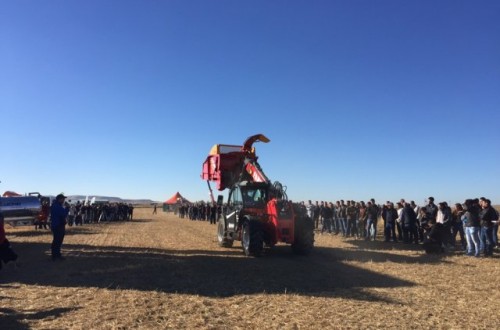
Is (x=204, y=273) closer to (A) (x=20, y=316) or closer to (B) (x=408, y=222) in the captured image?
(A) (x=20, y=316)

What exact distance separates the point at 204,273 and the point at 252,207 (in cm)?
412

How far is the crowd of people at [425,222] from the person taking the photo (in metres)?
13.1

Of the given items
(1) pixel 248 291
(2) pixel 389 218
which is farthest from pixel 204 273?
(2) pixel 389 218

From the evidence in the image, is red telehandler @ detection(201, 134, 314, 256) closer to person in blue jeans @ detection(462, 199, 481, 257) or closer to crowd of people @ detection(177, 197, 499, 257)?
crowd of people @ detection(177, 197, 499, 257)

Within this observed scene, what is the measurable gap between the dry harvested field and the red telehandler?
62 centimetres

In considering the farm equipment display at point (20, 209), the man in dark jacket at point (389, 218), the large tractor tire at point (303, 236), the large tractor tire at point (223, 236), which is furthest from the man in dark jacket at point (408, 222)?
the farm equipment display at point (20, 209)

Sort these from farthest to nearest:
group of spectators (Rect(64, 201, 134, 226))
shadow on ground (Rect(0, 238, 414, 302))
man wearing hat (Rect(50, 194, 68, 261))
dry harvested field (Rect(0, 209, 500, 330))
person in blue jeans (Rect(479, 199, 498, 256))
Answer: group of spectators (Rect(64, 201, 134, 226)) < person in blue jeans (Rect(479, 199, 498, 256)) < man wearing hat (Rect(50, 194, 68, 261)) < shadow on ground (Rect(0, 238, 414, 302)) < dry harvested field (Rect(0, 209, 500, 330))

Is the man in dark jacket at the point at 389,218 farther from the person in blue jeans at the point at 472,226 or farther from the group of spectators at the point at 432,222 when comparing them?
the person in blue jeans at the point at 472,226

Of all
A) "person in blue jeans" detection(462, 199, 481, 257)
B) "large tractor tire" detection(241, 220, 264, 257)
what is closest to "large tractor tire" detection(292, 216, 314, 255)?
"large tractor tire" detection(241, 220, 264, 257)

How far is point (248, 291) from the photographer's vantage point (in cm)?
806

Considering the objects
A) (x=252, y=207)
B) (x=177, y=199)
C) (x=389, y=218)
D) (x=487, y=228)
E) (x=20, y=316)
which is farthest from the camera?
(x=177, y=199)

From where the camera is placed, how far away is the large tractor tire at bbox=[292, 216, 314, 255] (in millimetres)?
13125

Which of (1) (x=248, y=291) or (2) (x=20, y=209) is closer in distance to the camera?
(1) (x=248, y=291)

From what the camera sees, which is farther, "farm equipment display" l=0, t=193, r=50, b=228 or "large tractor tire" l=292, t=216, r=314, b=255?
"farm equipment display" l=0, t=193, r=50, b=228
